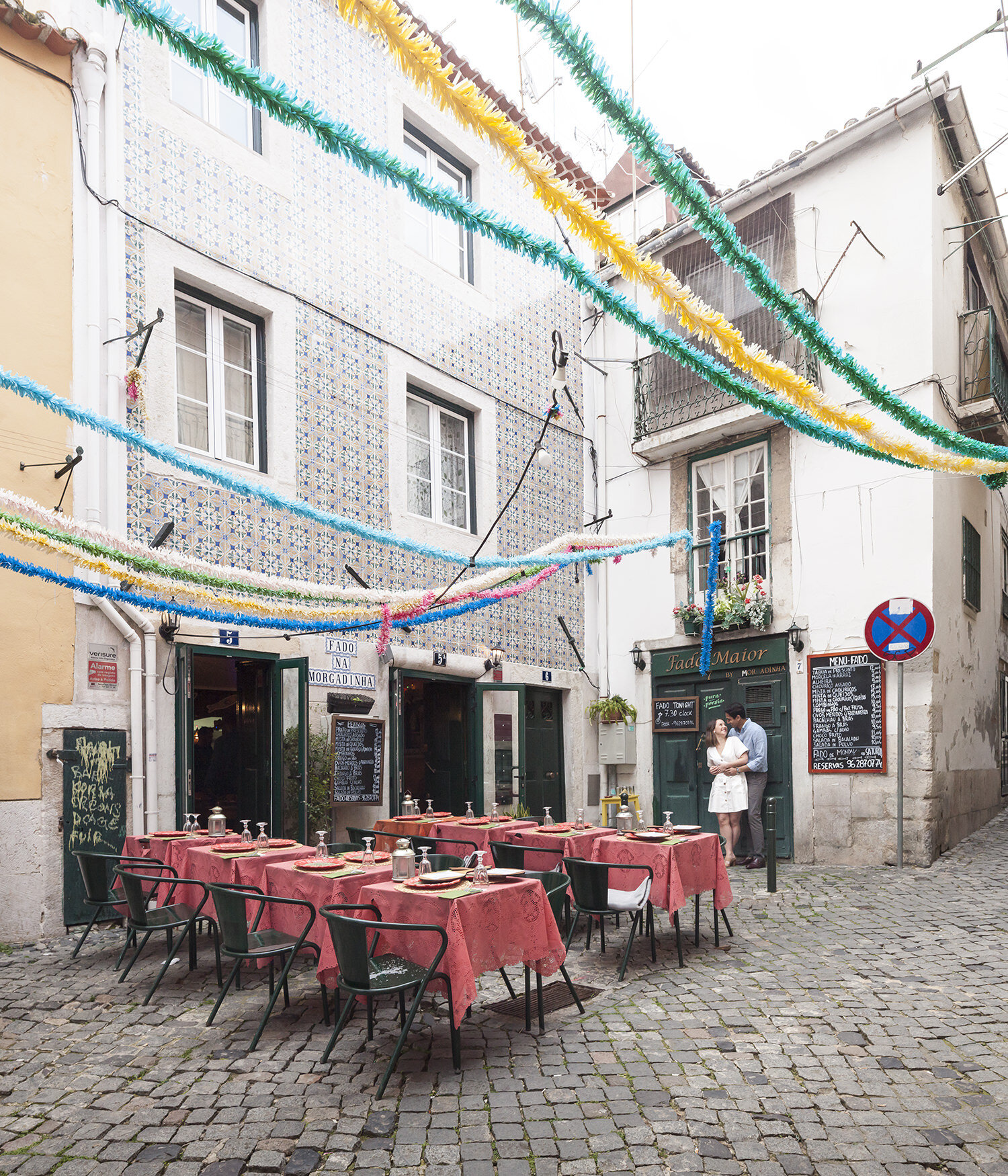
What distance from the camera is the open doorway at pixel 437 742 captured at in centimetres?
1062

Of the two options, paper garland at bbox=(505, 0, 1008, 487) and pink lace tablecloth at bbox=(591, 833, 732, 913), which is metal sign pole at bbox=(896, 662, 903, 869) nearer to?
pink lace tablecloth at bbox=(591, 833, 732, 913)

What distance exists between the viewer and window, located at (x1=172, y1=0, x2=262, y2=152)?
26.4ft

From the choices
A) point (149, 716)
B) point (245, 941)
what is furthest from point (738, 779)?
point (245, 941)

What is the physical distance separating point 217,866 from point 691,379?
8014 millimetres

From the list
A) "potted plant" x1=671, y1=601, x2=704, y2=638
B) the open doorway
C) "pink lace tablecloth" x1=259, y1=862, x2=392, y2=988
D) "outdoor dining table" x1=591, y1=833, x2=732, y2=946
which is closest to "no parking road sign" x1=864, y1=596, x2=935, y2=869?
"potted plant" x1=671, y1=601, x2=704, y2=638

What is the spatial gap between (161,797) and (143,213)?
4.73 metres

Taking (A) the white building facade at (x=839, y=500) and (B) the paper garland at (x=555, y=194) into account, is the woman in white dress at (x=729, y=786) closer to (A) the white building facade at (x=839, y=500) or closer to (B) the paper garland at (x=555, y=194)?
(A) the white building facade at (x=839, y=500)

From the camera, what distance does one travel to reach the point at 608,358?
1234 centimetres

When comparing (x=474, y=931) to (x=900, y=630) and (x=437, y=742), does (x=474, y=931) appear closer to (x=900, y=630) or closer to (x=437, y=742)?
(x=900, y=630)

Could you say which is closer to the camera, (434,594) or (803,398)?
(803,398)

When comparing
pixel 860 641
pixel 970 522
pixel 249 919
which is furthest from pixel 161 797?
pixel 970 522

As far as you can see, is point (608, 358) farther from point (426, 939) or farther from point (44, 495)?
point (426, 939)

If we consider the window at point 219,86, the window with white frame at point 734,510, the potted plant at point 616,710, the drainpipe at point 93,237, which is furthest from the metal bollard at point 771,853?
the window at point 219,86

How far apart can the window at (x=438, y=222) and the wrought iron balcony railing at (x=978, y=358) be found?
5674 millimetres
